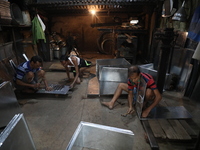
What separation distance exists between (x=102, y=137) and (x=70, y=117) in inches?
49.4

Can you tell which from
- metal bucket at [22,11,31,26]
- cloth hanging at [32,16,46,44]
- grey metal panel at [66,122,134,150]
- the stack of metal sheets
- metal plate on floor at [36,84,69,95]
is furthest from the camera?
cloth hanging at [32,16,46,44]

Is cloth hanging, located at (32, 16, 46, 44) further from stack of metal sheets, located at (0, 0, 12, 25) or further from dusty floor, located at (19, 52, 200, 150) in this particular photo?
dusty floor, located at (19, 52, 200, 150)

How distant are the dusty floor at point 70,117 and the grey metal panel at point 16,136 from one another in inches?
25.5

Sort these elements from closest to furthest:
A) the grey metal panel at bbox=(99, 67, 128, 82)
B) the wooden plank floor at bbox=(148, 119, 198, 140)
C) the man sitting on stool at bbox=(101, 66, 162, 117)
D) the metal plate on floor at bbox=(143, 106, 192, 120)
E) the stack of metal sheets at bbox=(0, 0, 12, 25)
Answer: the wooden plank floor at bbox=(148, 119, 198, 140)
the man sitting on stool at bbox=(101, 66, 162, 117)
the metal plate on floor at bbox=(143, 106, 192, 120)
the grey metal panel at bbox=(99, 67, 128, 82)
the stack of metal sheets at bbox=(0, 0, 12, 25)

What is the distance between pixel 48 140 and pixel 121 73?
2260 mm

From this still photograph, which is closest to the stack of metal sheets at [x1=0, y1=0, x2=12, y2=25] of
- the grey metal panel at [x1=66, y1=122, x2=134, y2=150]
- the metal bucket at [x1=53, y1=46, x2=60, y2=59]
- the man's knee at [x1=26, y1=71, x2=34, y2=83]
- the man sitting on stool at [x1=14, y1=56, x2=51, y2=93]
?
the man sitting on stool at [x1=14, y1=56, x2=51, y2=93]

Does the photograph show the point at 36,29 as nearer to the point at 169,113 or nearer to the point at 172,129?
the point at 169,113

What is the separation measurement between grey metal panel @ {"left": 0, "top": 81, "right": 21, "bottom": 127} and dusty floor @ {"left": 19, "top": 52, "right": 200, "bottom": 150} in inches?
25.1

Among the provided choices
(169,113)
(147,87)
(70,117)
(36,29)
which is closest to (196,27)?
(147,87)

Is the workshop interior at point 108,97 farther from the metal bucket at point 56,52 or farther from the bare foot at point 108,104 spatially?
the metal bucket at point 56,52

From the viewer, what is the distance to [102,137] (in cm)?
206

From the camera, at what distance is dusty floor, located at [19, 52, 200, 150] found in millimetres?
2432

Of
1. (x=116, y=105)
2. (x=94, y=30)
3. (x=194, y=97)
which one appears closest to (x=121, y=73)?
(x=116, y=105)

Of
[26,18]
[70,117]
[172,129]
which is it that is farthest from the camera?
[26,18]
